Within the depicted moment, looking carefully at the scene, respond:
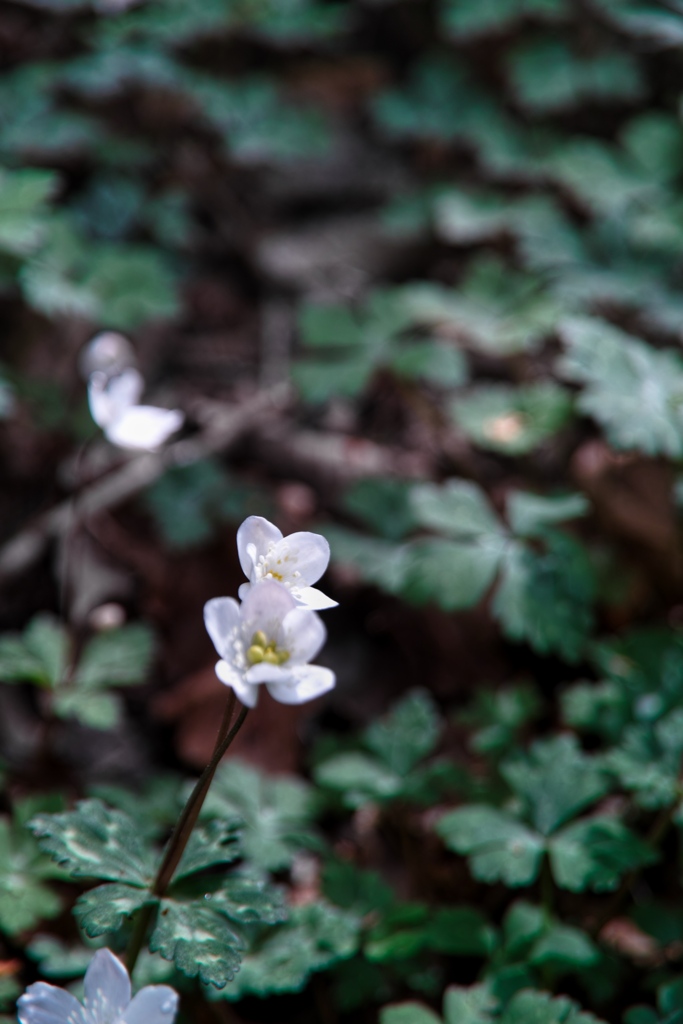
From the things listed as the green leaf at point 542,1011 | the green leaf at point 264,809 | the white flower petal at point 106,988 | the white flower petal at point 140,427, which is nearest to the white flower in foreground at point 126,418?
the white flower petal at point 140,427

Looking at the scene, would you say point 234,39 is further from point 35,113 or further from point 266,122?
point 35,113

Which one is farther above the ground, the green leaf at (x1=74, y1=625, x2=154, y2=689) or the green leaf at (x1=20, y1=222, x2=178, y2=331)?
the green leaf at (x1=20, y1=222, x2=178, y2=331)

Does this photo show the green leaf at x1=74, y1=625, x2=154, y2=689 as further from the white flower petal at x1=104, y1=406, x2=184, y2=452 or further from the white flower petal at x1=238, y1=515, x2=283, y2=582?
the white flower petal at x1=238, y1=515, x2=283, y2=582

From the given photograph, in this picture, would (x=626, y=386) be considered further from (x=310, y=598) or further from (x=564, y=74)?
(x=564, y=74)

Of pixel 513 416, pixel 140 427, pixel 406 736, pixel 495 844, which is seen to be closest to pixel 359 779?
pixel 406 736

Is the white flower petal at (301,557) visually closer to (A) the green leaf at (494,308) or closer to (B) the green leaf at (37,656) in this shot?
(B) the green leaf at (37,656)

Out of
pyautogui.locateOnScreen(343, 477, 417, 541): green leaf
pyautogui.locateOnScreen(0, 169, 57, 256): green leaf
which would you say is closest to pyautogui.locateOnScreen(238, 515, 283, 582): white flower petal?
pyautogui.locateOnScreen(343, 477, 417, 541): green leaf

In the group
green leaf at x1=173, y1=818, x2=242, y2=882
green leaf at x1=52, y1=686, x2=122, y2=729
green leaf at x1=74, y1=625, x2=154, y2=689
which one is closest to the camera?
green leaf at x1=173, y1=818, x2=242, y2=882

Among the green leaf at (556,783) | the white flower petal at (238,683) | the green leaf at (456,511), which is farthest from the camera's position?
the green leaf at (456,511)
